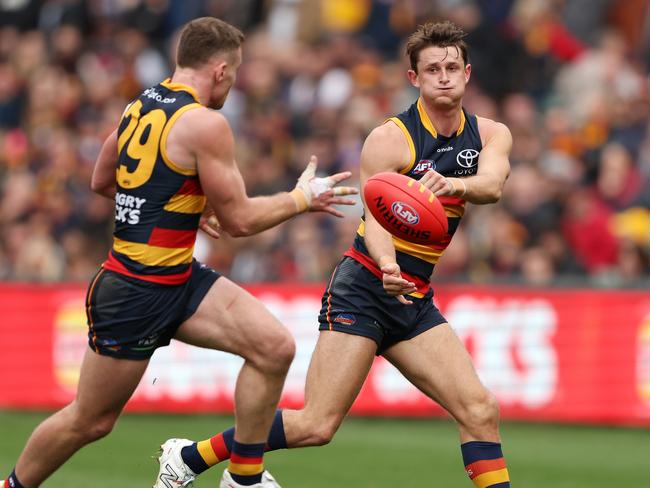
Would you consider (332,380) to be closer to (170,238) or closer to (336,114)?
(170,238)

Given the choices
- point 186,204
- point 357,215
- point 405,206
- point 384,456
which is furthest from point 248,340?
point 357,215

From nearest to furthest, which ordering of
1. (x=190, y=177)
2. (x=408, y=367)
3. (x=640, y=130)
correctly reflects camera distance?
(x=190, y=177), (x=408, y=367), (x=640, y=130)

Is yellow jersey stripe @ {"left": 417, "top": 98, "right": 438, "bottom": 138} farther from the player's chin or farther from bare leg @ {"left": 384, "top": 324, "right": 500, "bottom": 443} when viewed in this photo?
bare leg @ {"left": 384, "top": 324, "right": 500, "bottom": 443}

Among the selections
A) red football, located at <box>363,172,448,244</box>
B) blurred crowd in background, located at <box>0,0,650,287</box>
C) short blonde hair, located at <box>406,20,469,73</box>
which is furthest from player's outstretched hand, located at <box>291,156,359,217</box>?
blurred crowd in background, located at <box>0,0,650,287</box>

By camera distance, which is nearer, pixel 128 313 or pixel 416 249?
pixel 128 313

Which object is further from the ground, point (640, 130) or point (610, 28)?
point (610, 28)

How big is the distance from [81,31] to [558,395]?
928cm

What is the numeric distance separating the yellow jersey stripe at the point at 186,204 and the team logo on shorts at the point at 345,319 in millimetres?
Answer: 1008

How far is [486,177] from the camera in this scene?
7.45 metres

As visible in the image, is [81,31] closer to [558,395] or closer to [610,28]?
[610,28]

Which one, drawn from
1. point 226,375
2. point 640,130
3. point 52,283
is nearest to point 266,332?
point 226,375

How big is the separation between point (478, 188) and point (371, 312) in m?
0.91

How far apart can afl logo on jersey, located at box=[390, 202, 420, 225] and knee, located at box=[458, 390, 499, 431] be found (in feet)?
3.53

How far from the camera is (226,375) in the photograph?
13.4m
